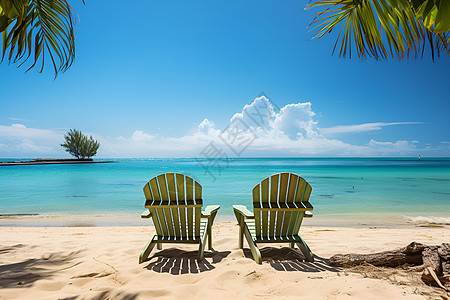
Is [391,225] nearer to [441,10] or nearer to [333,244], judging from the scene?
[333,244]

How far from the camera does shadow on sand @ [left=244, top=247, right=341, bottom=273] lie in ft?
9.23

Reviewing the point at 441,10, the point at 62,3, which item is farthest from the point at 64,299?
the point at 441,10

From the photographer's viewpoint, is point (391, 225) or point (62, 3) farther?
point (391, 225)

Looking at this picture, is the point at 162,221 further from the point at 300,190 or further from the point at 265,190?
the point at 300,190

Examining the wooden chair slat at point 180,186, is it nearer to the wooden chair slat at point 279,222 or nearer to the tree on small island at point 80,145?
the wooden chair slat at point 279,222

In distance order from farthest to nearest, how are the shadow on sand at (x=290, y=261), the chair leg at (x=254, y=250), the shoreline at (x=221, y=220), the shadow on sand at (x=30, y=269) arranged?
the shoreline at (x=221, y=220), the chair leg at (x=254, y=250), the shadow on sand at (x=290, y=261), the shadow on sand at (x=30, y=269)

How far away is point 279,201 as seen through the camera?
3.28 metres

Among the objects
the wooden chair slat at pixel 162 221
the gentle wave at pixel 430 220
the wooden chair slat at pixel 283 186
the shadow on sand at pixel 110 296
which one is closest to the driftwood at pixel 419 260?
the wooden chair slat at pixel 283 186

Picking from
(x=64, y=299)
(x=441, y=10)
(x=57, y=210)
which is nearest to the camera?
(x=441, y=10)

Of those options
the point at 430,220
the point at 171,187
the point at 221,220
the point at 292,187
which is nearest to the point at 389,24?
the point at 292,187

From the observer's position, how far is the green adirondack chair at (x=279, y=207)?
127 inches

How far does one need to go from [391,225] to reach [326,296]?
16.4ft

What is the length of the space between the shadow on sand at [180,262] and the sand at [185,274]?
1cm

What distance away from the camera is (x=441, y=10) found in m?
1.44
